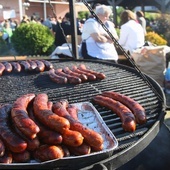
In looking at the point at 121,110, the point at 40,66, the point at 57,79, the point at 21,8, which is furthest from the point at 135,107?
the point at 21,8

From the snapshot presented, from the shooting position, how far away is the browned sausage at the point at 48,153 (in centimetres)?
197

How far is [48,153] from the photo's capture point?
199 centimetres

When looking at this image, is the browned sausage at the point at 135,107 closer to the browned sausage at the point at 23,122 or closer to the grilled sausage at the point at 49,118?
Result: the grilled sausage at the point at 49,118

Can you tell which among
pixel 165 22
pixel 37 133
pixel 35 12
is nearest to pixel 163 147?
pixel 37 133

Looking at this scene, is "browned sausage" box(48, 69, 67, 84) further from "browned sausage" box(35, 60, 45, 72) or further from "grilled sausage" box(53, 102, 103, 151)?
"grilled sausage" box(53, 102, 103, 151)

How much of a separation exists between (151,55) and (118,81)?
11.6 feet

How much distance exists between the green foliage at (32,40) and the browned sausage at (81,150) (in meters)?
8.83

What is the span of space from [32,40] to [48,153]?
29.5 feet

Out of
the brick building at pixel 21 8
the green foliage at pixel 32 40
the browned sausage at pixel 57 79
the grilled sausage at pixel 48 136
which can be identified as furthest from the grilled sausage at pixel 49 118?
the brick building at pixel 21 8

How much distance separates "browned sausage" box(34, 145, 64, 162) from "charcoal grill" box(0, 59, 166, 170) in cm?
4

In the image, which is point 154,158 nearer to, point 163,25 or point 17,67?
point 17,67

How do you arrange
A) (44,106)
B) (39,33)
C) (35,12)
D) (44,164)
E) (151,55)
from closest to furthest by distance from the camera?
(44,164) → (44,106) → (151,55) → (39,33) → (35,12)

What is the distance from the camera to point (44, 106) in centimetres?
237

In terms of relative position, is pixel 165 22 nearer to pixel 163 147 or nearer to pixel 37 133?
pixel 163 147
